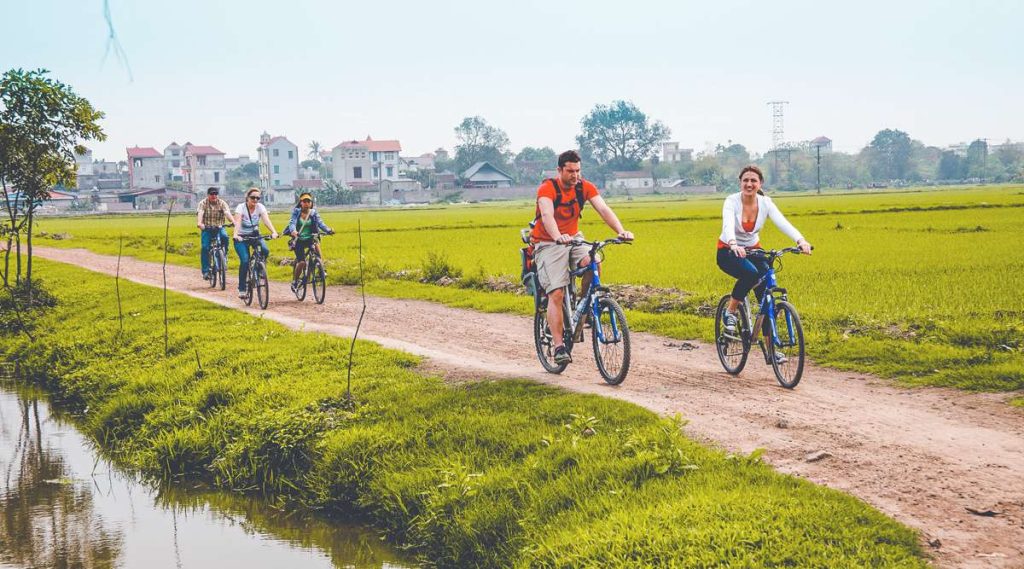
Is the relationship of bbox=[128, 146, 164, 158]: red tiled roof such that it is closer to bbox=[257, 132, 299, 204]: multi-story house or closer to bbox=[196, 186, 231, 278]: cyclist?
bbox=[257, 132, 299, 204]: multi-story house

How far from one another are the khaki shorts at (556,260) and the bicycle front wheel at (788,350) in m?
1.90

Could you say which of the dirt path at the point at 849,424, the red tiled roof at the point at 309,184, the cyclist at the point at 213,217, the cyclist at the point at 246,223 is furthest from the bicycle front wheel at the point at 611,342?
the red tiled roof at the point at 309,184

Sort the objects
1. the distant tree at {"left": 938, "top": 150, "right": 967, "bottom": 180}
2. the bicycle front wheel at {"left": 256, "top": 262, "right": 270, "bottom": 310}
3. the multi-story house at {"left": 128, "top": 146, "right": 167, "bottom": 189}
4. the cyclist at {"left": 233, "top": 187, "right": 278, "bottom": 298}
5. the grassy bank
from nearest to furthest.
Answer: the grassy bank
the bicycle front wheel at {"left": 256, "top": 262, "right": 270, "bottom": 310}
the cyclist at {"left": 233, "top": 187, "right": 278, "bottom": 298}
the multi-story house at {"left": 128, "top": 146, "right": 167, "bottom": 189}
the distant tree at {"left": 938, "top": 150, "right": 967, "bottom": 180}

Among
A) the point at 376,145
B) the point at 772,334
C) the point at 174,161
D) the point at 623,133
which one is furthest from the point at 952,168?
the point at 772,334

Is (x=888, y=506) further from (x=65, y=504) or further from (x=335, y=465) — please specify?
(x=65, y=504)

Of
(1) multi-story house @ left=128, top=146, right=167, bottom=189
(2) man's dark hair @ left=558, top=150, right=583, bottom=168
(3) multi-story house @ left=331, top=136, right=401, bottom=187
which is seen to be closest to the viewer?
(2) man's dark hair @ left=558, top=150, right=583, bottom=168

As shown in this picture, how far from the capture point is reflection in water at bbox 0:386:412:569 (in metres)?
7.34

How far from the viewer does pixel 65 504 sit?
8.65 m

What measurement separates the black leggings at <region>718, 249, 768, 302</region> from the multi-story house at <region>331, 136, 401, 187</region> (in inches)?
5273

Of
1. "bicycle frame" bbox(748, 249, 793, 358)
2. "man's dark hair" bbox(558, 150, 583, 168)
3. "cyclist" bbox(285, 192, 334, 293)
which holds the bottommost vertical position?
"bicycle frame" bbox(748, 249, 793, 358)

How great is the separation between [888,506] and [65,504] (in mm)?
6716

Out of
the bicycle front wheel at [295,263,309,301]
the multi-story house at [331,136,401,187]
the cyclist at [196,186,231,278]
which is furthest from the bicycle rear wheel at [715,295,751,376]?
the multi-story house at [331,136,401,187]

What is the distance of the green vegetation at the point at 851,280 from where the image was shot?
35.0ft

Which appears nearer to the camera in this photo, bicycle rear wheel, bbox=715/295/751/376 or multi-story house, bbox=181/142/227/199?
bicycle rear wheel, bbox=715/295/751/376
